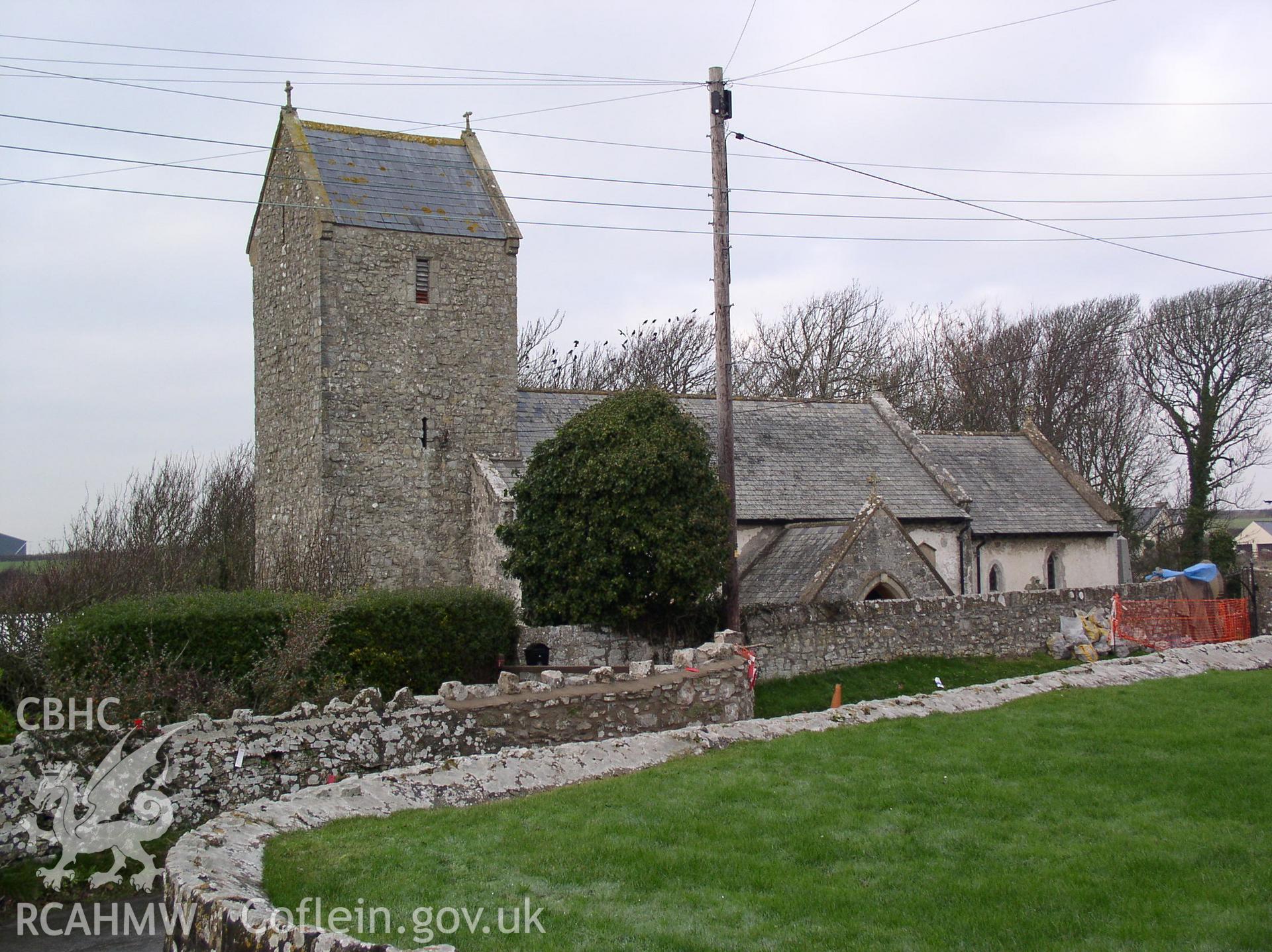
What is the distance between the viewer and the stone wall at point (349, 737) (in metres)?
8.62

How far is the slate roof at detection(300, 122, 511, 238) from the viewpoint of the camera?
2317 centimetres

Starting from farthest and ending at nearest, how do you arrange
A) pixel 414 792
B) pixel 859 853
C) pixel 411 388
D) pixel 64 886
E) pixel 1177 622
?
pixel 1177 622 → pixel 411 388 → pixel 64 886 → pixel 414 792 → pixel 859 853

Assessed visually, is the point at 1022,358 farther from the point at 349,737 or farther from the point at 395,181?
the point at 349,737

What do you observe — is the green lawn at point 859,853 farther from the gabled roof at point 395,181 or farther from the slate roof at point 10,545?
the slate roof at point 10,545

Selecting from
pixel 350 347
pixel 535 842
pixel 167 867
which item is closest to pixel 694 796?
pixel 535 842

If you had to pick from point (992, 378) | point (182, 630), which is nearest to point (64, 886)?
point (182, 630)

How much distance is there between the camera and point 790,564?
21922 millimetres

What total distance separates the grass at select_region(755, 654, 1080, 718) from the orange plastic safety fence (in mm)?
2063

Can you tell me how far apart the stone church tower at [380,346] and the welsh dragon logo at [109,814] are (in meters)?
13.3

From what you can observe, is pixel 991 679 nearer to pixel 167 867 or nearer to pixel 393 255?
pixel 393 255

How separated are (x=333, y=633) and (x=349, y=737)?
6359 millimetres

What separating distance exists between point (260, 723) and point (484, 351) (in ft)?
50.4

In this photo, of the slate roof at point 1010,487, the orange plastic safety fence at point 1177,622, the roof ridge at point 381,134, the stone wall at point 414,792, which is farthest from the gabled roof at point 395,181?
the stone wall at point 414,792

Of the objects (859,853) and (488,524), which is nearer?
(859,853)
